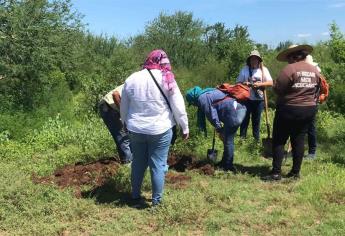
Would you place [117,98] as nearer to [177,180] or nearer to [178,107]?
[177,180]

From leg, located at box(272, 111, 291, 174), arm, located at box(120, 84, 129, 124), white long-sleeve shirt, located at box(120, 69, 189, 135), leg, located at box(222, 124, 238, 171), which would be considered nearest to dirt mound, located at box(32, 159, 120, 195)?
arm, located at box(120, 84, 129, 124)

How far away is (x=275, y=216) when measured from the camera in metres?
5.30

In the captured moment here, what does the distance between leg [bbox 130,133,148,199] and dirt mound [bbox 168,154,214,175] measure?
156 cm

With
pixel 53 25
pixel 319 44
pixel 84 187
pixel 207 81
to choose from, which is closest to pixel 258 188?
pixel 84 187

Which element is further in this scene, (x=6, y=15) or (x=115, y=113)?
(x=6, y=15)

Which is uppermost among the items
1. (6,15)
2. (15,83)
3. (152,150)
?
(6,15)

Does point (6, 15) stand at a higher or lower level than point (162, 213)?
higher

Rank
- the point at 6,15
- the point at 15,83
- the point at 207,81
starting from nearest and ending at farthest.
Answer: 1. the point at 6,15
2. the point at 15,83
3. the point at 207,81

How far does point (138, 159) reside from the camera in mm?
5652

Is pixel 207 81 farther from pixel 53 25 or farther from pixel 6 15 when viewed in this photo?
pixel 6 15

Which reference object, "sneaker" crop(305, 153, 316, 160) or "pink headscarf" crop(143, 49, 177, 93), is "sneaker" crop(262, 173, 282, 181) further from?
"pink headscarf" crop(143, 49, 177, 93)

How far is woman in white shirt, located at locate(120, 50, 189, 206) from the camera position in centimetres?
536

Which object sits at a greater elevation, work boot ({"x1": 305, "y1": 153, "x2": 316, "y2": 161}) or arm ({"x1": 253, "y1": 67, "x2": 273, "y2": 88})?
arm ({"x1": 253, "y1": 67, "x2": 273, "y2": 88})

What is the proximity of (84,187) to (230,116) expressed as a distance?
225cm
